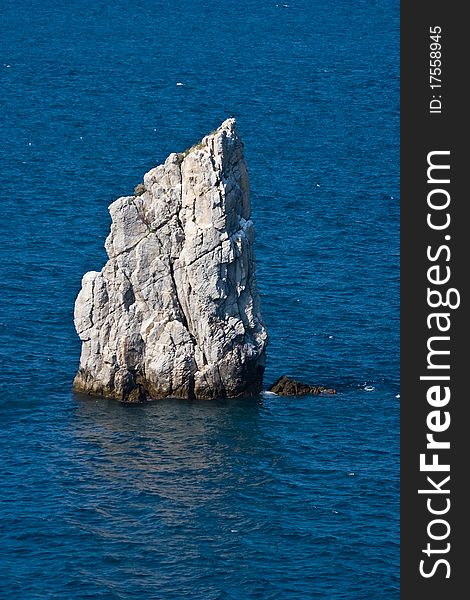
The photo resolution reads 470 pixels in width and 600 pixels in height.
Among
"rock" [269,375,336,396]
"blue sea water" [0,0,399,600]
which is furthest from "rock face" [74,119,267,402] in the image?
"blue sea water" [0,0,399,600]

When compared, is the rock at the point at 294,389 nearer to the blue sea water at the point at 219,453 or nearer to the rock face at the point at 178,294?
the blue sea water at the point at 219,453

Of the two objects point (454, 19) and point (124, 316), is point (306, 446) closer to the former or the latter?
point (124, 316)

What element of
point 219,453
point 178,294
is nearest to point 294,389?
point 178,294

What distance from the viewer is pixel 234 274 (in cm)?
12875

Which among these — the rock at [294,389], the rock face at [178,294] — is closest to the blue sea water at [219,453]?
the rock at [294,389]

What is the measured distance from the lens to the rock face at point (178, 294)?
127500 mm

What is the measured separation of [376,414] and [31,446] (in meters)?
26.7

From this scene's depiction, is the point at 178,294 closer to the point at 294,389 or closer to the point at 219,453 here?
the point at 294,389

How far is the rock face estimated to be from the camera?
128m

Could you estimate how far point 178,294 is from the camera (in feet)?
424

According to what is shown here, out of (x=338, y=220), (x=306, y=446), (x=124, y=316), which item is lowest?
(x=306, y=446)

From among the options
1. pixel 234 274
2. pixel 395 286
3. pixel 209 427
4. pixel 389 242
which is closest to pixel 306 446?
pixel 209 427

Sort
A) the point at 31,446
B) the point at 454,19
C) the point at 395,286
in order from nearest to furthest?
the point at 454,19, the point at 31,446, the point at 395,286

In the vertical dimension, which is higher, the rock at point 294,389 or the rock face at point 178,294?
the rock face at point 178,294
